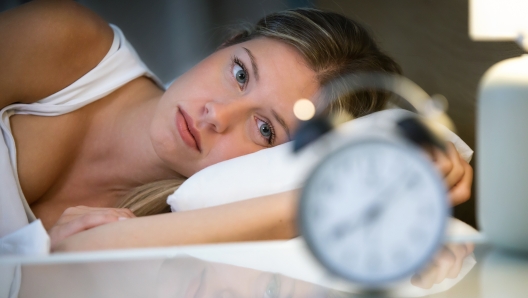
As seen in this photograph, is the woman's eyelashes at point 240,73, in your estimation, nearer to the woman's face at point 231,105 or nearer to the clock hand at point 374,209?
the woman's face at point 231,105

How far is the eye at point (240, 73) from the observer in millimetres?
748

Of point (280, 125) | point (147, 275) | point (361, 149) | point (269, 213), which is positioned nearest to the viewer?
point (361, 149)

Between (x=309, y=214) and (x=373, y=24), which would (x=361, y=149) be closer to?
(x=309, y=214)

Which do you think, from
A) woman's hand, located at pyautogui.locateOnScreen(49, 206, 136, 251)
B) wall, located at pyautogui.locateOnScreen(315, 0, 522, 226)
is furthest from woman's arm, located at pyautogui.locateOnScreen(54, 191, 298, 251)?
wall, located at pyautogui.locateOnScreen(315, 0, 522, 226)

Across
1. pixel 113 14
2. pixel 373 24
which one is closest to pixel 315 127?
pixel 373 24

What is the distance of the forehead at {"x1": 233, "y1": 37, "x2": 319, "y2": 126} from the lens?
2.32 ft

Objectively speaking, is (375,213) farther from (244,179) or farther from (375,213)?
(244,179)

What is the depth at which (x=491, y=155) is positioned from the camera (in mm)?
475

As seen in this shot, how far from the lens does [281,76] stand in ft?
2.40

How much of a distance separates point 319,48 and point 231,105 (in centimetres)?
17

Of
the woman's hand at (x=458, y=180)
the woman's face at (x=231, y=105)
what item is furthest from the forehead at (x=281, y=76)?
the woman's hand at (x=458, y=180)

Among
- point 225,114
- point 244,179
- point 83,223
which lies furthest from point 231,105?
point 83,223

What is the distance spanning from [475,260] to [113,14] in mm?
671

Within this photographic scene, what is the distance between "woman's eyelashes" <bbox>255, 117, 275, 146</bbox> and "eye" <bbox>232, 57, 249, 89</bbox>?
6 centimetres
